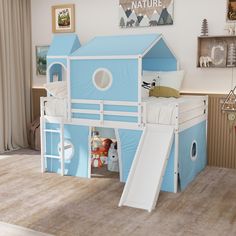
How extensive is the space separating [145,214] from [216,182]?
124 cm

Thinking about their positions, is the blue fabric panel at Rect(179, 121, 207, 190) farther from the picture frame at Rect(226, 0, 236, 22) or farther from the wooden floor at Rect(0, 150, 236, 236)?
the picture frame at Rect(226, 0, 236, 22)

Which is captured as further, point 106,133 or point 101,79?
point 106,133

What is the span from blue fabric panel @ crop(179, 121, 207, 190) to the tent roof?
2.06m

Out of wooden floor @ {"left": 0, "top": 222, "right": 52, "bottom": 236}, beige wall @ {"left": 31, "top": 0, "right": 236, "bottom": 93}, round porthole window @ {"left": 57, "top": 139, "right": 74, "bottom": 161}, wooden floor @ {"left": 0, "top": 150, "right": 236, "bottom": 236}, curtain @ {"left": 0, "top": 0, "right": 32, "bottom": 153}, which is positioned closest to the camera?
wooden floor @ {"left": 0, "top": 222, "right": 52, "bottom": 236}

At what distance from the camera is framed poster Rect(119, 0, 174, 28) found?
4.82 metres

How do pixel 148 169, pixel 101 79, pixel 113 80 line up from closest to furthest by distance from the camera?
pixel 148 169 → pixel 113 80 → pixel 101 79

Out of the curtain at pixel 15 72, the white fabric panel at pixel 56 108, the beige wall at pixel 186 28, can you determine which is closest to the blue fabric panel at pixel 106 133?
the white fabric panel at pixel 56 108

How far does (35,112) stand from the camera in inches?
235

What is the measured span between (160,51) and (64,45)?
1.44 meters

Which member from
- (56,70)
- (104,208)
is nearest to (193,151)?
(104,208)

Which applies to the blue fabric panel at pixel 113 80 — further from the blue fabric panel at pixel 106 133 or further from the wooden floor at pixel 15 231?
the wooden floor at pixel 15 231

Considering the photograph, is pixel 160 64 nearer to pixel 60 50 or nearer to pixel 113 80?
pixel 113 80

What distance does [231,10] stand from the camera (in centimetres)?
448

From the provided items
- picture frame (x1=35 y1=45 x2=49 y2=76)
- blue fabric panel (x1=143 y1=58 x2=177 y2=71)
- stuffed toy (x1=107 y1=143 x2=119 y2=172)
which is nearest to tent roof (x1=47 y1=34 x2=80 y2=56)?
picture frame (x1=35 y1=45 x2=49 y2=76)
